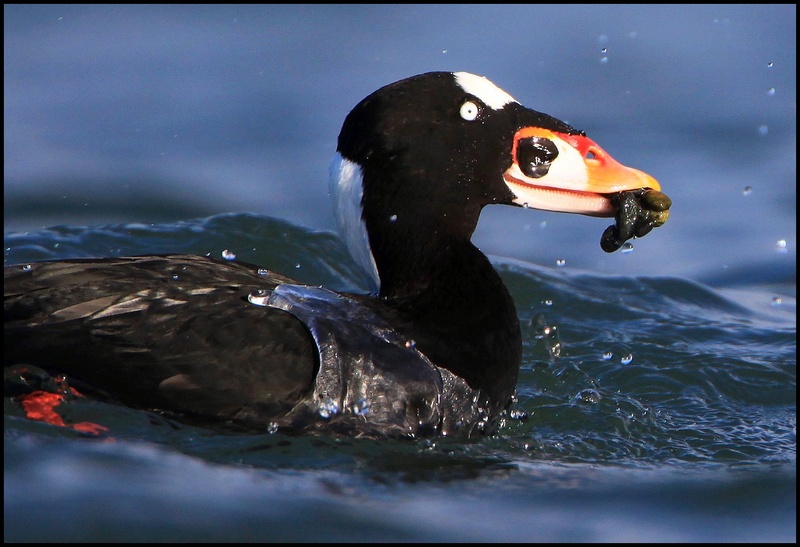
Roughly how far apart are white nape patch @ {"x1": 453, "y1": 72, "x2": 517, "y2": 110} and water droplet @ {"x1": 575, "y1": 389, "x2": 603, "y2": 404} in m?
1.41

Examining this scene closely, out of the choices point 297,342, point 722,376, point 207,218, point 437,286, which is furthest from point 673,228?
point 297,342

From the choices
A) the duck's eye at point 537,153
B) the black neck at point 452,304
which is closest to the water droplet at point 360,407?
the black neck at point 452,304

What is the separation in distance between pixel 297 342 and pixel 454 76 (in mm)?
1300

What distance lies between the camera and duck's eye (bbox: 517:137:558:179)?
4.93 m

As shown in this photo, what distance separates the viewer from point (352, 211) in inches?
194

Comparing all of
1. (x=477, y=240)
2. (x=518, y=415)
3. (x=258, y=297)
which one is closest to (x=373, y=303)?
(x=258, y=297)

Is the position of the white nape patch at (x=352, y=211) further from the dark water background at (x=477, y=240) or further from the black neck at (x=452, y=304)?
the dark water background at (x=477, y=240)

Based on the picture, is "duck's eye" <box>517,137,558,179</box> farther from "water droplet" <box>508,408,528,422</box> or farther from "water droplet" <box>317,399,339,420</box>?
"water droplet" <box>317,399,339,420</box>

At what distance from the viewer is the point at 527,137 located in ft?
16.2

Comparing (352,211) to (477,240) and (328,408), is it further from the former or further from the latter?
(477,240)

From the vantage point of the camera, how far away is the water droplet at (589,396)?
5.50 m

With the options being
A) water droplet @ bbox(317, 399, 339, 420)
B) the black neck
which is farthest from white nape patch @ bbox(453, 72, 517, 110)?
water droplet @ bbox(317, 399, 339, 420)

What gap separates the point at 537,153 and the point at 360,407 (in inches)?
51.3

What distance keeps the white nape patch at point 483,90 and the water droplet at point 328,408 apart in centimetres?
139
